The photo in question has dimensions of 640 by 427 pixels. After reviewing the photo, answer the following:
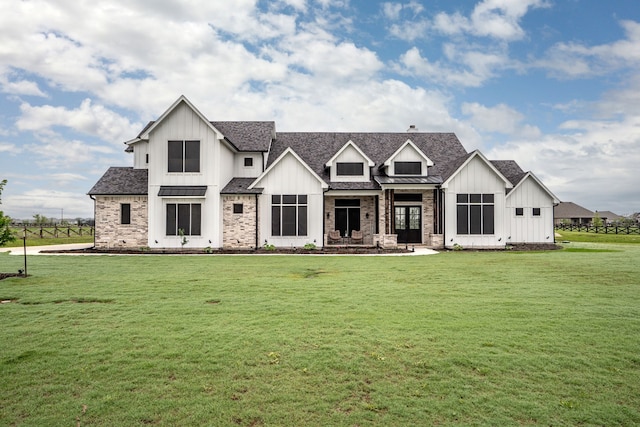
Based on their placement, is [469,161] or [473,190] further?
[473,190]

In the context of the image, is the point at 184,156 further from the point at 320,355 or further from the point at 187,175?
the point at 320,355

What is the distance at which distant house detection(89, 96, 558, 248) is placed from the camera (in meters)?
22.9

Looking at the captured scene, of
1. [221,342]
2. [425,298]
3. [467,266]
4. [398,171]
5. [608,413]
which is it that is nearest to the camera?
[608,413]

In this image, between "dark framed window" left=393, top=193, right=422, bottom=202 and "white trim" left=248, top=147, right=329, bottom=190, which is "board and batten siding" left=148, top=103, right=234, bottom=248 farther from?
"dark framed window" left=393, top=193, right=422, bottom=202

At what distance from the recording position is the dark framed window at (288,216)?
2328 centimetres

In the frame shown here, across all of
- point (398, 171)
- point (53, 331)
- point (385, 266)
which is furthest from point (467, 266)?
point (53, 331)

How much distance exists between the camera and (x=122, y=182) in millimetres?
24188

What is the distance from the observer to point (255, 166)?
85.3 feet

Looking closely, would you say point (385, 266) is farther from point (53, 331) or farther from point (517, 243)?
point (517, 243)

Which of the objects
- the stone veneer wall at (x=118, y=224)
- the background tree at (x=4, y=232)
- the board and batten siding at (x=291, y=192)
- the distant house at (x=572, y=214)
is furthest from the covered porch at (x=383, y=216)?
the distant house at (x=572, y=214)

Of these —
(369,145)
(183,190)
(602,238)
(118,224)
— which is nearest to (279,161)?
(183,190)

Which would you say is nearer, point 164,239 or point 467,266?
point 467,266

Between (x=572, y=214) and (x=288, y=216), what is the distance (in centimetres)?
7671

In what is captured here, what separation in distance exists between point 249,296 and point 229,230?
1417cm
